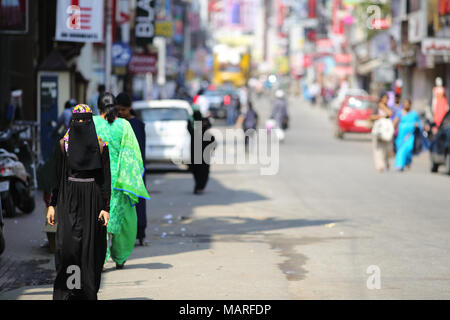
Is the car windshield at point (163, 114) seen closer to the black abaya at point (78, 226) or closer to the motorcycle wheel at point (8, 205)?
the motorcycle wheel at point (8, 205)

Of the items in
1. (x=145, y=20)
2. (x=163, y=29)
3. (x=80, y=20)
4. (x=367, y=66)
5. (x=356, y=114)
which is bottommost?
(x=356, y=114)

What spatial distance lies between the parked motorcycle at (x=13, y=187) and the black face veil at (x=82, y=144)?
21.7 feet

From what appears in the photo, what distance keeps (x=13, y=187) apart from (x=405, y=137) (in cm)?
1188

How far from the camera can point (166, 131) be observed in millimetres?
23047

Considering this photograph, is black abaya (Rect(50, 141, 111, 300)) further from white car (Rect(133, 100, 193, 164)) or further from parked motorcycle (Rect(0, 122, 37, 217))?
white car (Rect(133, 100, 193, 164))

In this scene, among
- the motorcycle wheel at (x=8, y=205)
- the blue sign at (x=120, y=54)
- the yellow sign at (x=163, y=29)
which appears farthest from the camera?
the yellow sign at (x=163, y=29)

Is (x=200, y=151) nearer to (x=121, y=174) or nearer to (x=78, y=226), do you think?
(x=121, y=174)

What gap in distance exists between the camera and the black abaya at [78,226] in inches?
312

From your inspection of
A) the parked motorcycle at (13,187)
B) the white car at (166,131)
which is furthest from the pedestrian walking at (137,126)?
the white car at (166,131)

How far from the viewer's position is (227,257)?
436 inches

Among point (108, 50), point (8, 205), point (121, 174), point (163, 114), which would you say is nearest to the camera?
point (121, 174)

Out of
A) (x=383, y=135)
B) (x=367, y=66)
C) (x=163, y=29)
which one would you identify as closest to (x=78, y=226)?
(x=383, y=135)
